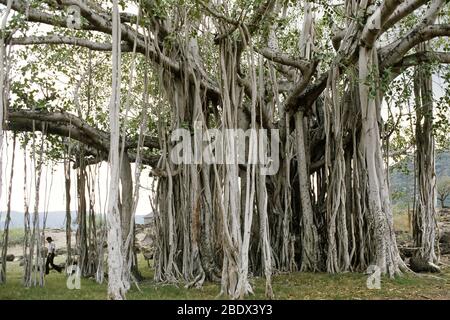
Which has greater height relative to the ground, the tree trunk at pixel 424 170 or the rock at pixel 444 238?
the tree trunk at pixel 424 170

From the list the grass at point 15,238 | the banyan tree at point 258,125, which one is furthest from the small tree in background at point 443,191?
the grass at point 15,238

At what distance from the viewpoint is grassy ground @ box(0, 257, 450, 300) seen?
4.92 metres

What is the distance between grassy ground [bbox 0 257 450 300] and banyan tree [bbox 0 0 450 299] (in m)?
0.30

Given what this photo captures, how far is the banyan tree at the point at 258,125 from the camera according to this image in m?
5.53

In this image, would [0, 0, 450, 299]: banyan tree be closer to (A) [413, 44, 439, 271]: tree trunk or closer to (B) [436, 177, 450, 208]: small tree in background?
(A) [413, 44, 439, 271]: tree trunk

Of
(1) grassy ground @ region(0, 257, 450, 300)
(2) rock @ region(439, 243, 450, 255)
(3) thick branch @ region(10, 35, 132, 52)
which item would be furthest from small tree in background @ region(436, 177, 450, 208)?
(3) thick branch @ region(10, 35, 132, 52)

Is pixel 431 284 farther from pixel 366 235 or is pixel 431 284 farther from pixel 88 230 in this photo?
pixel 88 230

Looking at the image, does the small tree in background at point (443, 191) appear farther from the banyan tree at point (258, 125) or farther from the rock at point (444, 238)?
the banyan tree at point (258, 125)

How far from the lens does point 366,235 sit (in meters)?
6.60

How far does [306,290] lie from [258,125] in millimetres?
2861

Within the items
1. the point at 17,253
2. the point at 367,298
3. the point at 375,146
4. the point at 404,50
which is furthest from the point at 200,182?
the point at 17,253

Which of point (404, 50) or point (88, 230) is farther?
point (88, 230)

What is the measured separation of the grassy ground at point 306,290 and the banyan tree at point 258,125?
296 mm
